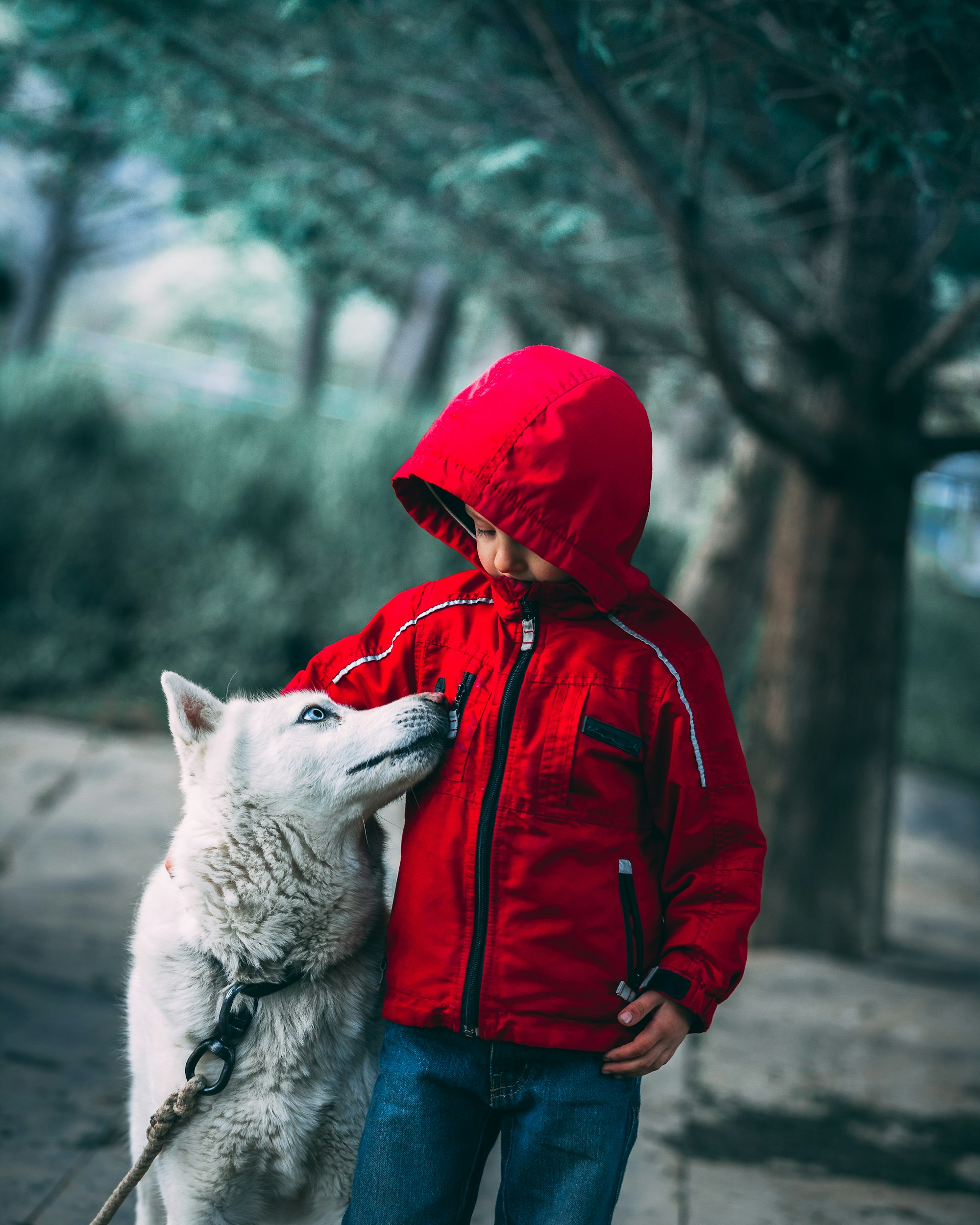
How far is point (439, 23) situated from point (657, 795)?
449cm

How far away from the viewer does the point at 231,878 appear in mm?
2047

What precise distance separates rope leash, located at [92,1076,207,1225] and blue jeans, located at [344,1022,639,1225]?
1.15 ft

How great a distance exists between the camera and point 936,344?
15.6 feet

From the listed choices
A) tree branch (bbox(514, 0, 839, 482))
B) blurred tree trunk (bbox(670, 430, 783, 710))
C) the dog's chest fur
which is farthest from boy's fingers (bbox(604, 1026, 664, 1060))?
blurred tree trunk (bbox(670, 430, 783, 710))

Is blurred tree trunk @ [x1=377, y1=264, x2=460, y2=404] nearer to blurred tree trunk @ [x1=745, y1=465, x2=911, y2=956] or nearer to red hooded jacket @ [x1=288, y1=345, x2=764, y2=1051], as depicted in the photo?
blurred tree trunk @ [x1=745, y1=465, x2=911, y2=956]

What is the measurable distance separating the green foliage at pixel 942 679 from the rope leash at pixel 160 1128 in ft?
34.2

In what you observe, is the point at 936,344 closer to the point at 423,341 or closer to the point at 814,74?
the point at 814,74

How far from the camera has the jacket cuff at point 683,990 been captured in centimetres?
179

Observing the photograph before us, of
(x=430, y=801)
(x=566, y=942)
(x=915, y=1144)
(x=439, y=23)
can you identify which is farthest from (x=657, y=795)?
(x=439, y=23)

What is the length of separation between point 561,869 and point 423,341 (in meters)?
10.4

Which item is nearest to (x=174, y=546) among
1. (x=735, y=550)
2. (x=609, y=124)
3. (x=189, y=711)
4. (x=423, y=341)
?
(x=423, y=341)

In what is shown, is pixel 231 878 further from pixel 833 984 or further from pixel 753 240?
pixel 753 240

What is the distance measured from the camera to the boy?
71.9 inches

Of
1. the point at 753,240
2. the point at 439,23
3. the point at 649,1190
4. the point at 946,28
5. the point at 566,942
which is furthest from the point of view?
the point at 753,240
